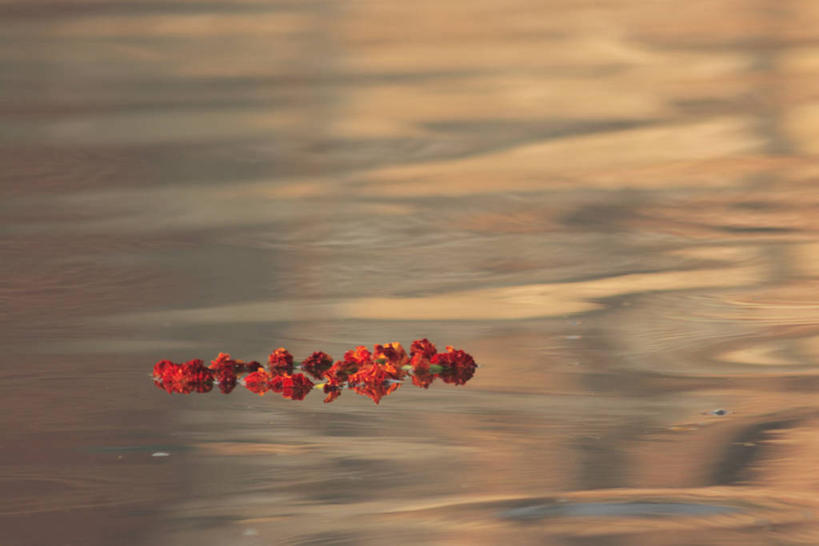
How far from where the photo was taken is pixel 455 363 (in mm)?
3750

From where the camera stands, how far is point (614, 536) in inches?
107

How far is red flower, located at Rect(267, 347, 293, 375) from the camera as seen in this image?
12.3ft

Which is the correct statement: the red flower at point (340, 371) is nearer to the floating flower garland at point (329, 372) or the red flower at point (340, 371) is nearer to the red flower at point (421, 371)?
the floating flower garland at point (329, 372)

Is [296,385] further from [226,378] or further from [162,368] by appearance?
[162,368]

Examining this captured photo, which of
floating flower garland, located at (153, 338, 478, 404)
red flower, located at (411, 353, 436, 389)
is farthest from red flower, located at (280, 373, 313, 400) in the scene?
red flower, located at (411, 353, 436, 389)

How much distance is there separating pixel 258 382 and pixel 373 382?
250 millimetres

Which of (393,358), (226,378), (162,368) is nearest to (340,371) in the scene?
(393,358)

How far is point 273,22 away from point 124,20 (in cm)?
76

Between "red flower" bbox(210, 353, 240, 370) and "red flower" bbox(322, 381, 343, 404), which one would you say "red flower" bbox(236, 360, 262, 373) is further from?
"red flower" bbox(322, 381, 343, 404)

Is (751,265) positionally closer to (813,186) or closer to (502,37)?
(813,186)

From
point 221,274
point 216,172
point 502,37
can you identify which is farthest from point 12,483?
point 502,37

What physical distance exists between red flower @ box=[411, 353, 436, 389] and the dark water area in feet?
0.25

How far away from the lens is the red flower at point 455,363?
12.2 ft

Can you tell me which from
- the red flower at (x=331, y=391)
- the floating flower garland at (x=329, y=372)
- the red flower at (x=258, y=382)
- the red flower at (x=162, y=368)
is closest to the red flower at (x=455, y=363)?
the floating flower garland at (x=329, y=372)
